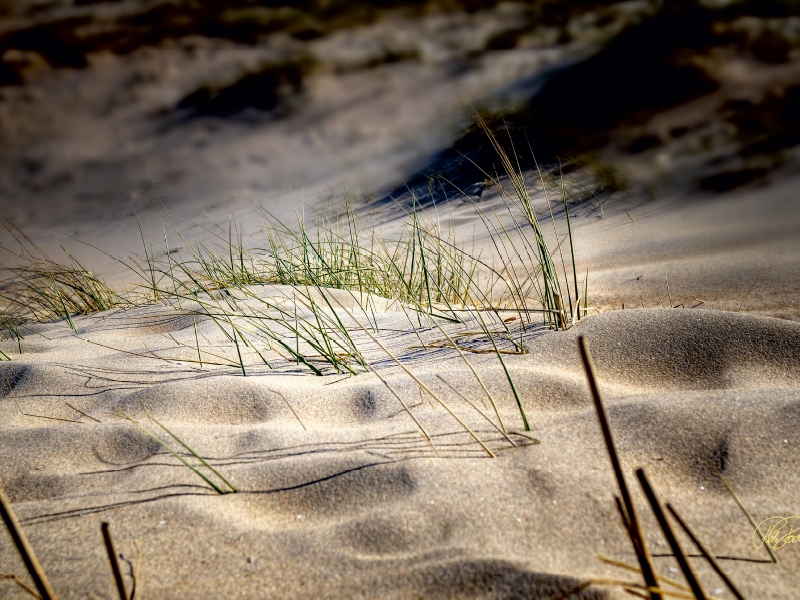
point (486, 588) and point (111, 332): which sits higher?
point (486, 588)

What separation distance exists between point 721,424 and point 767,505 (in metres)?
0.21

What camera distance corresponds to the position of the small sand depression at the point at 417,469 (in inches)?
26.8

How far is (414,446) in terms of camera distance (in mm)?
971

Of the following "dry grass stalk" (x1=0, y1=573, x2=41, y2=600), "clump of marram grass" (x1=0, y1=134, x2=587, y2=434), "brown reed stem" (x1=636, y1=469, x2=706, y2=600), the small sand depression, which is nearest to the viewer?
"brown reed stem" (x1=636, y1=469, x2=706, y2=600)

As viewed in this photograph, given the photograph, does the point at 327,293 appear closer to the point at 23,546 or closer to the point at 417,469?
the point at 417,469

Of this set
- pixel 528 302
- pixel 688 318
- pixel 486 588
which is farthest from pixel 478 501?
pixel 528 302

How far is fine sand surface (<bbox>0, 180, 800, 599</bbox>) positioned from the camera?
682 millimetres

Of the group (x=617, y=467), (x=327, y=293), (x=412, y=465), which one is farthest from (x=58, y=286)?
(x=617, y=467)

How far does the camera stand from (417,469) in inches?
34.6

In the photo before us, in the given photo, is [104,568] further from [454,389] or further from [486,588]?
[454,389]

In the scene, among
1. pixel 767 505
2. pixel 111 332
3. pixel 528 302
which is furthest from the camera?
pixel 528 302

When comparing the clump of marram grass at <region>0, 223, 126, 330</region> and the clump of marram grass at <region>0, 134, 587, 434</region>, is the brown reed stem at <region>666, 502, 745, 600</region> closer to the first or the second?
the clump of marram grass at <region>0, 134, 587, 434</region>

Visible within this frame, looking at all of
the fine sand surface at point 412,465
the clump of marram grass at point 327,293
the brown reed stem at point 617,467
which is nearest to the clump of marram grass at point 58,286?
the clump of marram grass at point 327,293

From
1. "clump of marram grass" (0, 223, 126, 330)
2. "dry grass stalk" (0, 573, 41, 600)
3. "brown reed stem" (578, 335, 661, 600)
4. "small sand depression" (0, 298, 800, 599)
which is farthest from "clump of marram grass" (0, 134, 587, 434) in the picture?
"dry grass stalk" (0, 573, 41, 600)
